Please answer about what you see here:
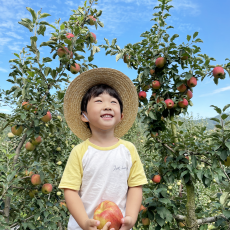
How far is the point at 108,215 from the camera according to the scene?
1.09m

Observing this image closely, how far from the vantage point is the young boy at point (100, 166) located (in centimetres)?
125

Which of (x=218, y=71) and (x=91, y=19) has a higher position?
(x=91, y=19)

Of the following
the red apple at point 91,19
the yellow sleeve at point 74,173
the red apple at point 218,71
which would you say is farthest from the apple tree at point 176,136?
the yellow sleeve at point 74,173

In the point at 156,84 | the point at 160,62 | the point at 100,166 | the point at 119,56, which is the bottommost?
the point at 100,166

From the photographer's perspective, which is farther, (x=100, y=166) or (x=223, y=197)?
(x=223, y=197)

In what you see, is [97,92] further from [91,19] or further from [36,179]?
[91,19]

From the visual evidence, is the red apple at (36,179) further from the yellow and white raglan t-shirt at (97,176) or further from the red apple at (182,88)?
the red apple at (182,88)

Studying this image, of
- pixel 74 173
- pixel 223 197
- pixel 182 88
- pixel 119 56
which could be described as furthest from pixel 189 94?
pixel 74 173

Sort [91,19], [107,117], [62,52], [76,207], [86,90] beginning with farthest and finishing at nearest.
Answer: [91,19]
[62,52]
[86,90]
[107,117]
[76,207]

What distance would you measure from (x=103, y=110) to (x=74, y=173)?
423mm

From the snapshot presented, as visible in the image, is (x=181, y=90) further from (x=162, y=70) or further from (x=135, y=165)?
(x=135, y=165)

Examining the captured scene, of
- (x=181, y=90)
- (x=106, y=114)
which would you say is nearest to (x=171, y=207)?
(x=181, y=90)

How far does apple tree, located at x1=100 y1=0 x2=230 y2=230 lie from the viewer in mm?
1882

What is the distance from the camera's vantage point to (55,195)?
8.95 feet
